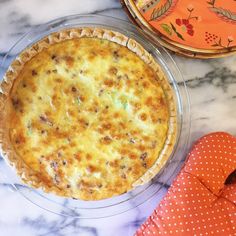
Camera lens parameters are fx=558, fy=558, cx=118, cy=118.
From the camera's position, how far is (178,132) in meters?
1.44

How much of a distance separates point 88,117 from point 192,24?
347 millimetres

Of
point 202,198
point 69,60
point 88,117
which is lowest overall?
point 202,198

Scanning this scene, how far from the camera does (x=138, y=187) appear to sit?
1.45 metres

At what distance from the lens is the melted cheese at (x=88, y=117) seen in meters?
1.33

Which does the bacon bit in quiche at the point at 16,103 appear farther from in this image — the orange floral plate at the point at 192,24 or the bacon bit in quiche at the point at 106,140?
the orange floral plate at the point at 192,24

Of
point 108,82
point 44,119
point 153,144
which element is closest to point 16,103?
point 44,119

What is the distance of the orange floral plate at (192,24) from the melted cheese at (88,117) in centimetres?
10

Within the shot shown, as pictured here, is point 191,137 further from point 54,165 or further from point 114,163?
point 54,165

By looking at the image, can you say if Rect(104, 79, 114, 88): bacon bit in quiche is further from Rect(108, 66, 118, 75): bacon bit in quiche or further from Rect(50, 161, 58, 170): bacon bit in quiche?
Rect(50, 161, 58, 170): bacon bit in quiche

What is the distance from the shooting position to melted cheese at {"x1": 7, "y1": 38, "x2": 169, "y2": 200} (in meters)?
1.33

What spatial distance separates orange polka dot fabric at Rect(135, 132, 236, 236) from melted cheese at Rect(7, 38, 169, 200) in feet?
0.35

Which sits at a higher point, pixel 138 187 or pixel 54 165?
pixel 54 165

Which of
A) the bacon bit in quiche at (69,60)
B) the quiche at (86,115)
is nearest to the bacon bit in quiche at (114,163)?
the quiche at (86,115)

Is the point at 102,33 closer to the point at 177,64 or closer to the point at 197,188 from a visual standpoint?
the point at 177,64
